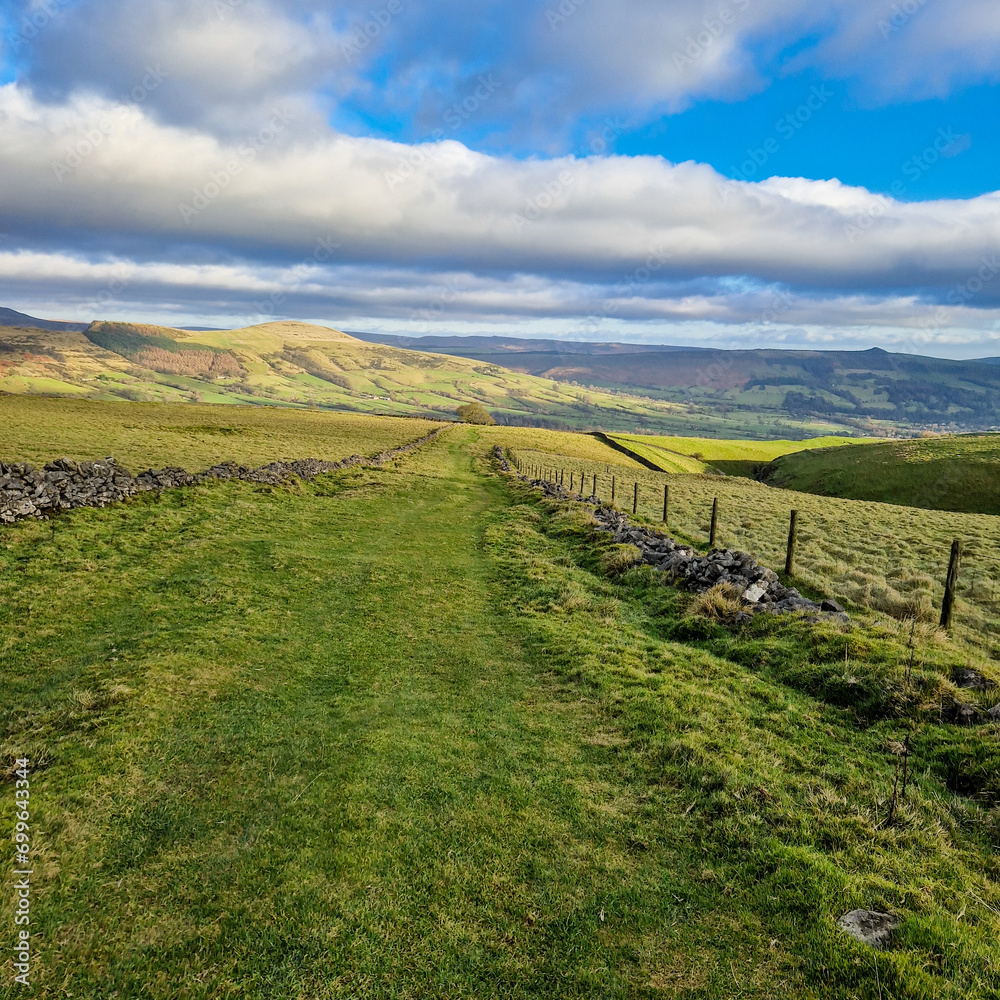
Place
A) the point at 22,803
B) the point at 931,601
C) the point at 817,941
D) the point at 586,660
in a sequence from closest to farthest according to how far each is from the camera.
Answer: the point at 817,941 < the point at 22,803 < the point at 586,660 < the point at 931,601

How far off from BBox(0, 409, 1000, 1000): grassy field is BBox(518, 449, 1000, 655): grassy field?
679 centimetres

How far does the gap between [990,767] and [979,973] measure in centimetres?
395

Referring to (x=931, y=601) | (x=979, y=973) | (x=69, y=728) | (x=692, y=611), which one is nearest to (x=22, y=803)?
(x=69, y=728)

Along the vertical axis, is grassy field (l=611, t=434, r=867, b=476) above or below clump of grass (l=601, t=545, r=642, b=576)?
below

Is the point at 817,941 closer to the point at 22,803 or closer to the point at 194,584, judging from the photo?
Answer: the point at 22,803

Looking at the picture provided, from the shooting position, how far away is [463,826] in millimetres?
6797

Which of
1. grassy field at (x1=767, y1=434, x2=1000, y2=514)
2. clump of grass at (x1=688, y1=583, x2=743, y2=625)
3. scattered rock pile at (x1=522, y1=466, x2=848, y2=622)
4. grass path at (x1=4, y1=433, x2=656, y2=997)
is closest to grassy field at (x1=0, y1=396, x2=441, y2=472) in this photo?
grass path at (x1=4, y1=433, x2=656, y2=997)

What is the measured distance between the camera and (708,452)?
386 feet

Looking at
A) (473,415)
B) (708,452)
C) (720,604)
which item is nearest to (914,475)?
(708,452)

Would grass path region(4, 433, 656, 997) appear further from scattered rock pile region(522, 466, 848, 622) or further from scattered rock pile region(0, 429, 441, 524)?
scattered rock pile region(522, 466, 848, 622)

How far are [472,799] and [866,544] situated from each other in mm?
29349

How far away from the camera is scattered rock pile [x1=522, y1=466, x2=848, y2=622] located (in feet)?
46.3

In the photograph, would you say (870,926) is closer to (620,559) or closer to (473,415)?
(620,559)

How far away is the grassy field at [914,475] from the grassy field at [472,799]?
194 ft
